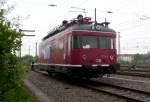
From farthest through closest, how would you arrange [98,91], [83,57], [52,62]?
[52,62], [83,57], [98,91]

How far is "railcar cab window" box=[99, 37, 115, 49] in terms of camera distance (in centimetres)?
1866

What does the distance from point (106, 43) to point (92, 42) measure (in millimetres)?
777

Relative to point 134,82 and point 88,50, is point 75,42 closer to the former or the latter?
point 88,50

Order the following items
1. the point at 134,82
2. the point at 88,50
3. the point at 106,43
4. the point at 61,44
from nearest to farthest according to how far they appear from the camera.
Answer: the point at 88,50
the point at 106,43
the point at 134,82
the point at 61,44

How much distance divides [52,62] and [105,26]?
5.05 m

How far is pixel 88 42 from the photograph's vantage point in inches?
725

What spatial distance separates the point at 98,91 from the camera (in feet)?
51.1

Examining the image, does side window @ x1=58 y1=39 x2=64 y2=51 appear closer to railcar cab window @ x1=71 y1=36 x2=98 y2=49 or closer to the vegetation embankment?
railcar cab window @ x1=71 y1=36 x2=98 y2=49

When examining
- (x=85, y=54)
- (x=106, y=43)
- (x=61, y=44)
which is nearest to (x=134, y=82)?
(x=106, y=43)

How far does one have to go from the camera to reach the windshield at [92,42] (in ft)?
59.4

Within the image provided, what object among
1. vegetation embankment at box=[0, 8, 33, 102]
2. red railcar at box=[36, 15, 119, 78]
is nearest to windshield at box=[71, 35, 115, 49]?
red railcar at box=[36, 15, 119, 78]

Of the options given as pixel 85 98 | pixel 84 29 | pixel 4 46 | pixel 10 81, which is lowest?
pixel 85 98

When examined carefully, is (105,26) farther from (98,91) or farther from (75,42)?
(98,91)

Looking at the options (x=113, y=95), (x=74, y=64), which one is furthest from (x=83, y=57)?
(x=113, y=95)
